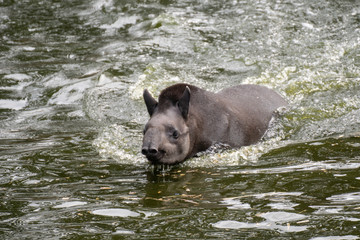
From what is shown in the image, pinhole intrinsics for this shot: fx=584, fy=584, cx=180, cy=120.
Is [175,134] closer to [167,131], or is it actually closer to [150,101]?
[167,131]

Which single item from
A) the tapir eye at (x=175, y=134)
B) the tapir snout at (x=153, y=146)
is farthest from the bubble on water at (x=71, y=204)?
the tapir eye at (x=175, y=134)

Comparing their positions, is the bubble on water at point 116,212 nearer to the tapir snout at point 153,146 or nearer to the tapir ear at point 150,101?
the tapir snout at point 153,146

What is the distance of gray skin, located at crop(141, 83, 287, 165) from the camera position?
24.3ft

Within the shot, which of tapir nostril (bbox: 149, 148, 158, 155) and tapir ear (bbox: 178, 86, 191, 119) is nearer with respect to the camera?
tapir nostril (bbox: 149, 148, 158, 155)

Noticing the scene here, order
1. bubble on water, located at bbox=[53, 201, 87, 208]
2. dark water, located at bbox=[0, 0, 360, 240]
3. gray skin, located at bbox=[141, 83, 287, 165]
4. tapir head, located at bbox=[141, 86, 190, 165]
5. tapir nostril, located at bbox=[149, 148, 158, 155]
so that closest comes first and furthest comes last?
dark water, located at bbox=[0, 0, 360, 240], bubble on water, located at bbox=[53, 201, 87, 208], tapir nostril, located at bbox=[149, 148, 158, 155], tapir head, located at bbox=[141, 86, 190, 165], gray skin, located at bbox=[141, 83, 287, 165]

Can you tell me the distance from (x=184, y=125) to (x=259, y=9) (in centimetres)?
917

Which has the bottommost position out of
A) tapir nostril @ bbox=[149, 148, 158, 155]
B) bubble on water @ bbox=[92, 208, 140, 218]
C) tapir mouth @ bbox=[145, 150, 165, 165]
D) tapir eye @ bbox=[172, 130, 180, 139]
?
bubble on water @ bbox=[92, 208, 140, 218]

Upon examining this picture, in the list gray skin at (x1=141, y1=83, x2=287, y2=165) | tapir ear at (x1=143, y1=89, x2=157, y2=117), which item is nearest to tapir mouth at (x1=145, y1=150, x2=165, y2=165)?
gray skin at (x1=141, y1=83, x2=287, y2=165)

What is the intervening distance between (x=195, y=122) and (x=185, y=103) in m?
0.43

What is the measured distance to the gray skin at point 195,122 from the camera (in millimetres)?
7406

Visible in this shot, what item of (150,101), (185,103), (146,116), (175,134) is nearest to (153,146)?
(175,134)

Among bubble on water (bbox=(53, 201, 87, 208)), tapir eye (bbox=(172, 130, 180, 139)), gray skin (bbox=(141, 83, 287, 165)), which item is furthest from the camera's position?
tapir eye (bbox=(172, 130, 180, 139))

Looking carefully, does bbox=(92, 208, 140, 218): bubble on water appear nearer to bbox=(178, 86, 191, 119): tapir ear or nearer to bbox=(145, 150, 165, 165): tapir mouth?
bbox=(145, 150, 165, 165): tapir mouth

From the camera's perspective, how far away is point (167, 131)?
24.8 feet
